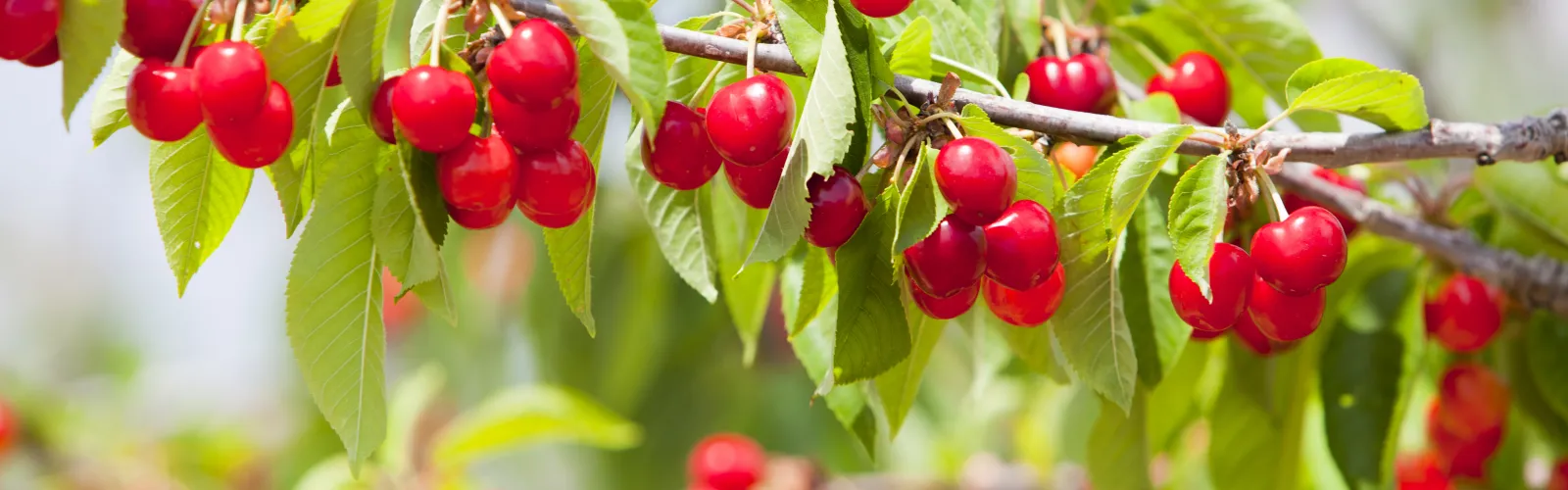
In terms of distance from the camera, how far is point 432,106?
84 centimetres

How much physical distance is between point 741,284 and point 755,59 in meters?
0.68

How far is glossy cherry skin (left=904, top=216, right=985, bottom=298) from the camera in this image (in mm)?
944

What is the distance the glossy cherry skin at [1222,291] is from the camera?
1011mm

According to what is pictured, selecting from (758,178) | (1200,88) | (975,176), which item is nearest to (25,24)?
(758,178)

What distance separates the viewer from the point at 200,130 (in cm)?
103

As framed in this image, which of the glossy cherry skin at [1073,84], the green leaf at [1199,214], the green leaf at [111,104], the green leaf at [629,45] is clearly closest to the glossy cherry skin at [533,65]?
the green leaf at [629,45]

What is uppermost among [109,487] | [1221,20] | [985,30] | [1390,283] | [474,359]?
[985,30]

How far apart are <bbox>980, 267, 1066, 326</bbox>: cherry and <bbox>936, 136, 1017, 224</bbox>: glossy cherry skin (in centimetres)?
14

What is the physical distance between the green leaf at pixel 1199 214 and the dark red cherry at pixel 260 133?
0.70 meters

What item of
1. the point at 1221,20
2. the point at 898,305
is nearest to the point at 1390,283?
the point at 1221,20

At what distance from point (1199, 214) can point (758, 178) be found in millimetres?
369

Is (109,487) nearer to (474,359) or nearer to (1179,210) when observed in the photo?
(474,359)

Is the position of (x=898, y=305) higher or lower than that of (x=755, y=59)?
lower

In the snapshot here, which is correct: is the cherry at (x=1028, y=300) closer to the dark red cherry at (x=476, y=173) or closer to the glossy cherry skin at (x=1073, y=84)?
the glossy cherry skin at (x=1073, y=84)
